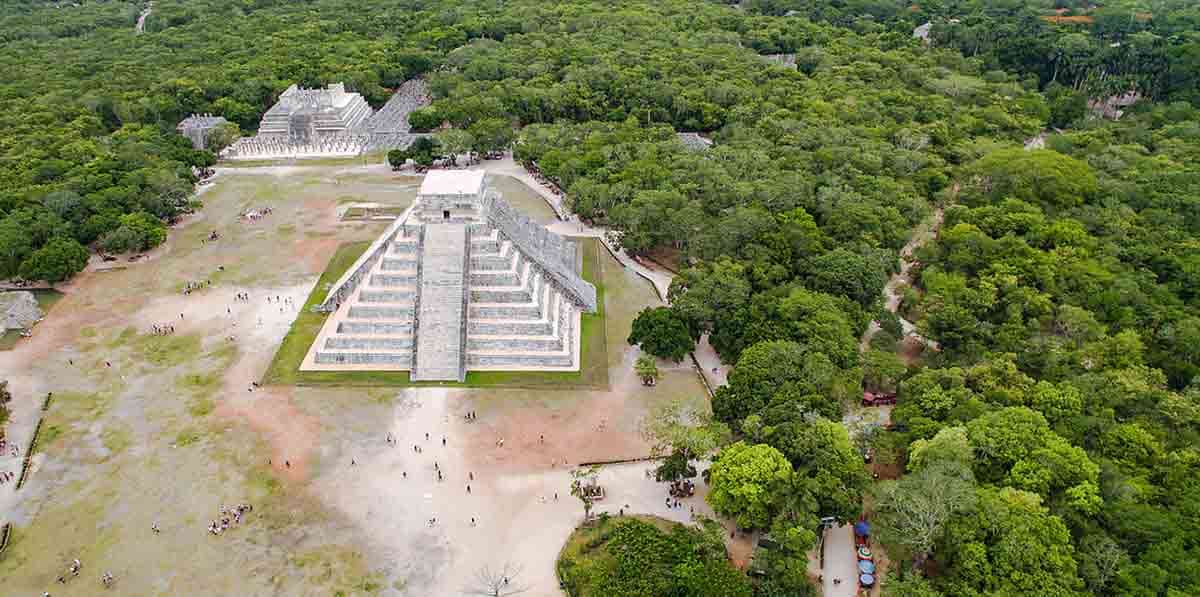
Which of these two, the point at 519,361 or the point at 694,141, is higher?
the point at 694,141

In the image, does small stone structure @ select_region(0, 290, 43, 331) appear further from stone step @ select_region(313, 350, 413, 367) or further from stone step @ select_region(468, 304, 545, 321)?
stone step @ select_region(468, 304, 545, 321)

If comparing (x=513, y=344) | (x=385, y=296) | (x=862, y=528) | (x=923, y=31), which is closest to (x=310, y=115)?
(x=385, y=296)

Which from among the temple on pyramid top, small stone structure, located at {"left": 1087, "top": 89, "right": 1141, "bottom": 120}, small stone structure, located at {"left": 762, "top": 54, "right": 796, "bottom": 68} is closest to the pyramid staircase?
the temple on pyramid top

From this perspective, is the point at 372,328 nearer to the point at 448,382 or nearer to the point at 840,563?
the point at 448,382

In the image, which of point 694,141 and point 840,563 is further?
point 694,141

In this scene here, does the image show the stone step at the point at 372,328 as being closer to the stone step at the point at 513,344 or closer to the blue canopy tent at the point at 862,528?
the stone step at the point at 513,344

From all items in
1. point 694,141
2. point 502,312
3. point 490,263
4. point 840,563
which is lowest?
point 840,563
